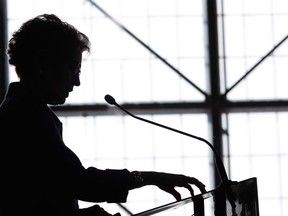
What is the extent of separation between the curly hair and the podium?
2.56 feet

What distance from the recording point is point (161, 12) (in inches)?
275

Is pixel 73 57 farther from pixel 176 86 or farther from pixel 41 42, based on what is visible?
pixel 176 86

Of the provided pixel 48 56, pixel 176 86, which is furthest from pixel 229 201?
pixel 176 86

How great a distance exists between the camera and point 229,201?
2803 mm

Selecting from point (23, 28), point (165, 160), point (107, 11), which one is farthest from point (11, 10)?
point (23, 28)

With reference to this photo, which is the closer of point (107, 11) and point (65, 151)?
point (65, 151)

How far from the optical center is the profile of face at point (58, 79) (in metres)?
2.79

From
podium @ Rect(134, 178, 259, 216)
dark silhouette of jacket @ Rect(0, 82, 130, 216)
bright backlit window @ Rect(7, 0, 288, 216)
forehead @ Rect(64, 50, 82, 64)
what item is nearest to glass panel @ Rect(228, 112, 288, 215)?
bright backlit window @ Rect(7, 0, 288, 216)

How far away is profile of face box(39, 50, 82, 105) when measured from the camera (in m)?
2.79

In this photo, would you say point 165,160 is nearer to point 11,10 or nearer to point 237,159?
point 237,159

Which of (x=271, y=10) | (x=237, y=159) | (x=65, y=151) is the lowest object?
(x=237, y=159)

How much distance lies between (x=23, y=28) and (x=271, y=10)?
4.41 meters

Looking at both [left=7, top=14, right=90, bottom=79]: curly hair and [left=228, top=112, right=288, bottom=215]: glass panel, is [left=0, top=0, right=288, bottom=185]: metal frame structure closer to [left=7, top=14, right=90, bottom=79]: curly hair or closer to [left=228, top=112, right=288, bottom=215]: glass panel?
[left=228, top=112, right=288, bottom=215]: glass panel

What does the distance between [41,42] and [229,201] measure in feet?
3.25
